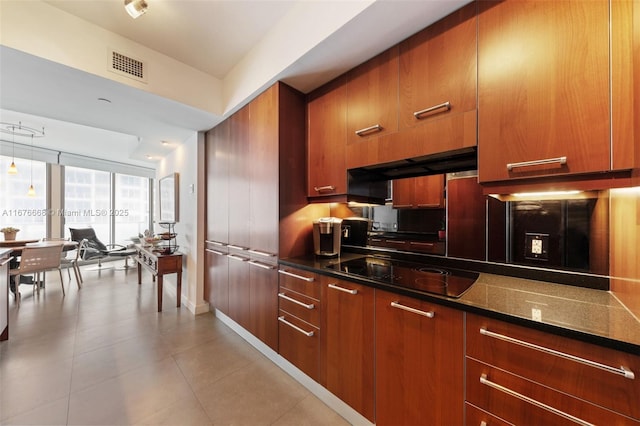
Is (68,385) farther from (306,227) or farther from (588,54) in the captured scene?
(588,54)

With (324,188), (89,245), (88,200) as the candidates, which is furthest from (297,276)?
(88,200)

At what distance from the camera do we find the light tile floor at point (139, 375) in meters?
1.47

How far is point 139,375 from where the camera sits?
1.83 meters

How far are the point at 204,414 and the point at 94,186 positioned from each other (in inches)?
271

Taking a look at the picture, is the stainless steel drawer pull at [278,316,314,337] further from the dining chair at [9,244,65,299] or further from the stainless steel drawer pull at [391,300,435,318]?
the dining chair at [9,244,65,299]

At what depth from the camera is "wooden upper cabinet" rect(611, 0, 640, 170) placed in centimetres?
81

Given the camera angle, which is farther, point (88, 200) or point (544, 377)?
point (88, 200)

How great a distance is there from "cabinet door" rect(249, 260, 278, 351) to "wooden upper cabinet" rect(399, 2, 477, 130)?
1.55 metres

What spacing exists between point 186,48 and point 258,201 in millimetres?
1474

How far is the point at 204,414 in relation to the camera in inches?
58.4

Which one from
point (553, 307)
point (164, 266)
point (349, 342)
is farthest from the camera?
point (164, 266)

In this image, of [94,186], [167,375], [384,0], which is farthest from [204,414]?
[94,186]

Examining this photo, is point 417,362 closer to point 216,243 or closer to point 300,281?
point 300,281

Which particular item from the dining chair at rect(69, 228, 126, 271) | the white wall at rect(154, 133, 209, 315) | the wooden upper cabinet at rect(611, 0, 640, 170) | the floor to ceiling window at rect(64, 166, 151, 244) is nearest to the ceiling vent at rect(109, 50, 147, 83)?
the white wall at rect(154, 133, 209, 315)
